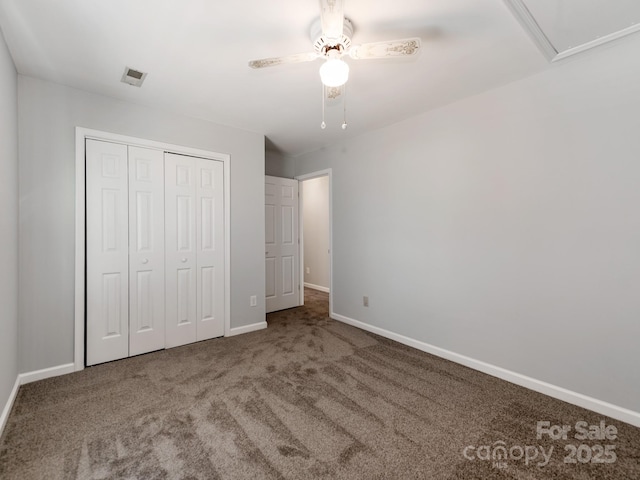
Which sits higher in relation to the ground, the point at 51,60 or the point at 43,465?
the point at 51,60

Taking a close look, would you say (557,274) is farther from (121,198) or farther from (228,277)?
(121,198)

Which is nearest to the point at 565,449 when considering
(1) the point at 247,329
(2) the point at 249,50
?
(1) the point at 247,329

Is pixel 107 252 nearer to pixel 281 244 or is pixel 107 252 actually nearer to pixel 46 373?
pixel 46 373

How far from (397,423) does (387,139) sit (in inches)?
108

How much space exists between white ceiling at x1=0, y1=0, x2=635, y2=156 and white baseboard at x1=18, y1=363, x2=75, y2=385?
2.35 meters

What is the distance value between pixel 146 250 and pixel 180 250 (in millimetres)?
316

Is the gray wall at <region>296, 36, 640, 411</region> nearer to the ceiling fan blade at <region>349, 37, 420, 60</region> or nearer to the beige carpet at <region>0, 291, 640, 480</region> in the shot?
the beige carpet at <region>0, 291, 640, 480</region>

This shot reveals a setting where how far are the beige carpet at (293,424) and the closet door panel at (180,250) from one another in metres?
0.40

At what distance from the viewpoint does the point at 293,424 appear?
1850 mm

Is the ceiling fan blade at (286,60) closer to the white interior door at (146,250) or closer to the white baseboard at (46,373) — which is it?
the white interior door at (146,250)

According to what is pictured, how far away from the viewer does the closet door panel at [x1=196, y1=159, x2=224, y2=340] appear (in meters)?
3.24

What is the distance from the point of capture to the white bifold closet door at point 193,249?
3.06 metres

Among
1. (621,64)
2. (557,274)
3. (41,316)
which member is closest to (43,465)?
(41,316)

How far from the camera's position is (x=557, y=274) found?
2.17m
